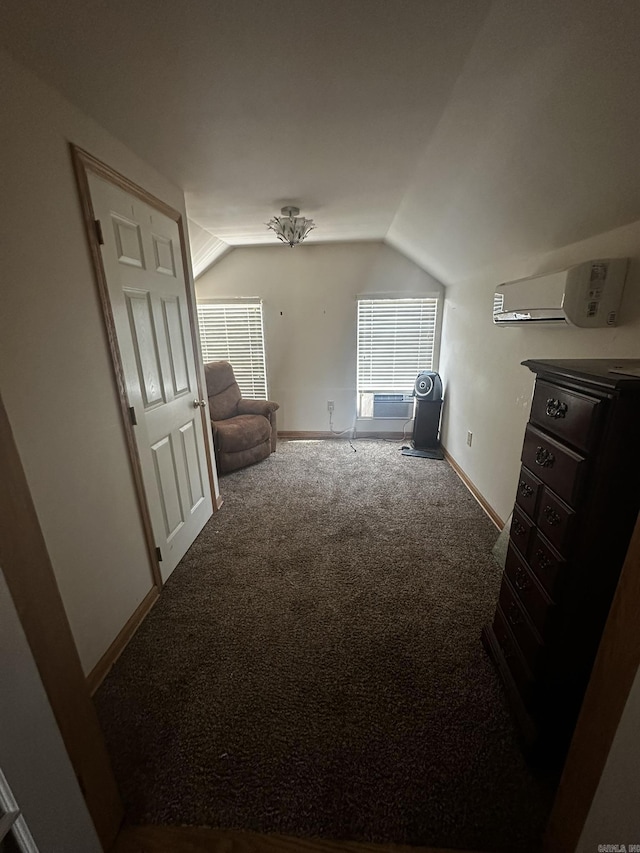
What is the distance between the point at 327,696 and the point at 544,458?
50.1 inches

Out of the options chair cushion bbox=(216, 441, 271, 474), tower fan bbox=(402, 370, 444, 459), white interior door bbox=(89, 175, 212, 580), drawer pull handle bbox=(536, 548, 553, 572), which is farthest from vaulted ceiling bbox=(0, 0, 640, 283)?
chair cushion bbox=(216, 441, 271, 474)

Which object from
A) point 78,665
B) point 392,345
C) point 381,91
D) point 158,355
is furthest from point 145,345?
point 392,345

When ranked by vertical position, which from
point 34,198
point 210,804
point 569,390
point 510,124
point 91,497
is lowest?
point 210,804

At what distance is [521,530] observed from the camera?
131 cm

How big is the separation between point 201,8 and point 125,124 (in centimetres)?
75

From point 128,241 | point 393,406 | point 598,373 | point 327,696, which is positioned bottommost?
point 327,696

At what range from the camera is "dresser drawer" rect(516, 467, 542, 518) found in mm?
1199

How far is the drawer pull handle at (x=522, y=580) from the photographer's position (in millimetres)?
1231

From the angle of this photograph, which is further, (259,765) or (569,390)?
(259,765)

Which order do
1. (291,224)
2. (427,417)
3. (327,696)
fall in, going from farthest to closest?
(427,417)
(291,224)
(327,696)

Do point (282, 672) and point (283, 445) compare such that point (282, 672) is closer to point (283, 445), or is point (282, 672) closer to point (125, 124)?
point (125, 124)

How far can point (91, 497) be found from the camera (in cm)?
143

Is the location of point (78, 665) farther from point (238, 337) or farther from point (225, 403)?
point (238, 337)

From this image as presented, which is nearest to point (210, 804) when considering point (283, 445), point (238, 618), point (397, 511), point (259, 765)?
point (259, 765)
